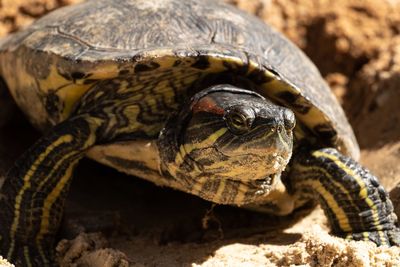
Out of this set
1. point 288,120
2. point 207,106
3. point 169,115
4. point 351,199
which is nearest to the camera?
point 288,120

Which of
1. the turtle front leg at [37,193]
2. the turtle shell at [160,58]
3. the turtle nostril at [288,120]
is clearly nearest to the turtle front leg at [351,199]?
the turtle shell at [160,58]

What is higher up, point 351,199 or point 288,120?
point 288,120

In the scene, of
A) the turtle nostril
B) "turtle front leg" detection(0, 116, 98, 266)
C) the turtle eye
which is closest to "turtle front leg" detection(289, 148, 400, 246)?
the turtle nostril

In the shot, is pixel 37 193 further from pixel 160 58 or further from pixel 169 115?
pixel 160 58

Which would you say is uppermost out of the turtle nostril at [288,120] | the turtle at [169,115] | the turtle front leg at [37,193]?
the turtle nostril at [288,120]

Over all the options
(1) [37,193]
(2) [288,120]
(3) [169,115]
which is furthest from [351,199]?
(1) [37,193]

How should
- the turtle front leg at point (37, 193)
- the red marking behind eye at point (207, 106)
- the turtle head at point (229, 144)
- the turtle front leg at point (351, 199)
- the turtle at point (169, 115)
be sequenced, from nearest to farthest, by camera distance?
1. the turtle head at point (229, 144)
2. the red marking behind eye at point (207, 106)
3. the turtle at point (169, 115)
4. the turtle front leg at point (37, 193)
5. the turtle front leg at point (351, 199)

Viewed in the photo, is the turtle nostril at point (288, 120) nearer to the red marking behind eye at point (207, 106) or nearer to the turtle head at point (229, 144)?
the turtle head at point (229, 144)
